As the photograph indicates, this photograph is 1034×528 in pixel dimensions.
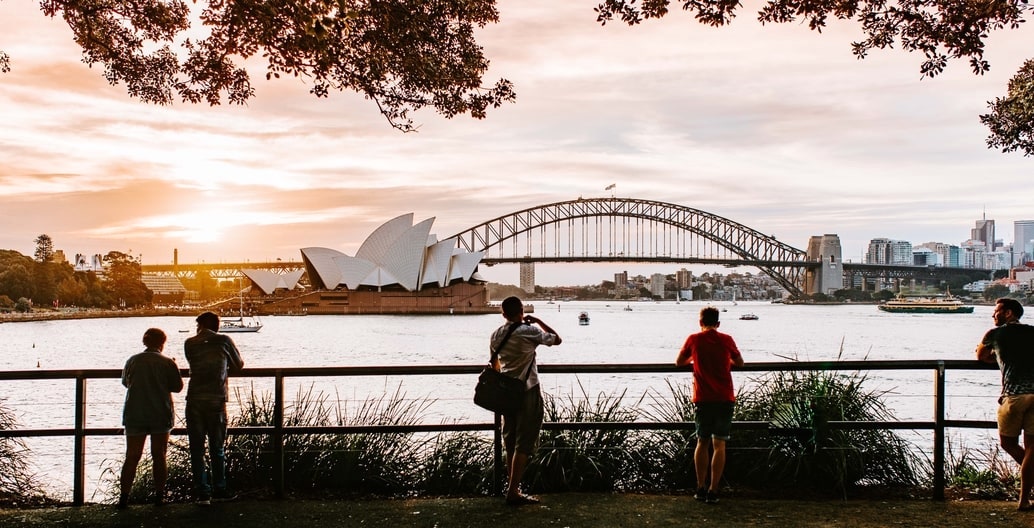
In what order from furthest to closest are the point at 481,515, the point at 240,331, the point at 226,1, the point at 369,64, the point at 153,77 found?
1. the point at 240,331
2. the point at 153,77
3. the point at 369,64
4. the point at 226,1
5. the point at 481,515

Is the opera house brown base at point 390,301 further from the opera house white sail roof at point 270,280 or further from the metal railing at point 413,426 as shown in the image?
the metal railing at point 413,426

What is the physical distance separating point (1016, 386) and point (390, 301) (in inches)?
4784

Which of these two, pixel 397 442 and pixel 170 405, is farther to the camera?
pixel 397 442

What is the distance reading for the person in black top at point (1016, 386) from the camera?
568 cm

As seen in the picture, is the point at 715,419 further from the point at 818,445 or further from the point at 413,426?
the point at 413,426

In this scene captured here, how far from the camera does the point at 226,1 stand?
23.9 ft

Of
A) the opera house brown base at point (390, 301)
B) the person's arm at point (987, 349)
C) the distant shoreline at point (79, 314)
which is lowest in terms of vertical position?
the distant shoreline at point (79, 314)

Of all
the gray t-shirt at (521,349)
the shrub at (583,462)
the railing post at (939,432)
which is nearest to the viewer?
the gray t-shirt at (521,349)

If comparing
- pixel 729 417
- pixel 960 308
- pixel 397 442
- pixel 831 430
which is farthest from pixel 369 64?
pixel 960 308

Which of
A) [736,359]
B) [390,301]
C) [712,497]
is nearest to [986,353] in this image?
[736,359]

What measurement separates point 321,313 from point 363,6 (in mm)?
124338

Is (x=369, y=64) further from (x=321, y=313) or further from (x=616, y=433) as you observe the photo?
(x=321, y=313)

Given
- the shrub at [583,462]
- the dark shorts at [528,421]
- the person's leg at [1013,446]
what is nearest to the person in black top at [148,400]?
the dark shorts at [528,421]

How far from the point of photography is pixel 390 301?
125 m
